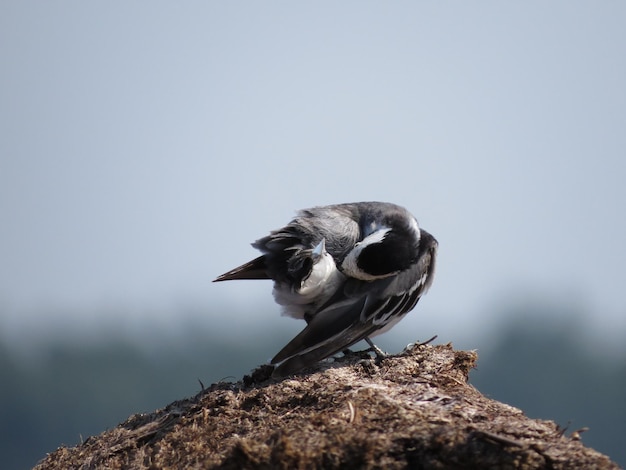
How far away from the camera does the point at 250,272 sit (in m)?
12.1

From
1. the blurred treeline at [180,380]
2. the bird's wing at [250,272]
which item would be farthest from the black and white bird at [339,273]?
the blurred treeline at [180,380]

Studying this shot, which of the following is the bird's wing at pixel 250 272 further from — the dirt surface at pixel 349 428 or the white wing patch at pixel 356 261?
the dirt surface at pixel 349 428

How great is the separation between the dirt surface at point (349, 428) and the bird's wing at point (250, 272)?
→ 1447 mm

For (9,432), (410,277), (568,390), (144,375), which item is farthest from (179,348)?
(410,277)

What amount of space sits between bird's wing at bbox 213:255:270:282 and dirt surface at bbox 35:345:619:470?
1.45 metres

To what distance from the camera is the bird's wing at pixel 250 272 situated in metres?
11.9

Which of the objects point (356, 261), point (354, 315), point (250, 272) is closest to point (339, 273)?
point (356, 261)

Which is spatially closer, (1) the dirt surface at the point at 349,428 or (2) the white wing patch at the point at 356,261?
(1) the dirt surface at the point at 349,428

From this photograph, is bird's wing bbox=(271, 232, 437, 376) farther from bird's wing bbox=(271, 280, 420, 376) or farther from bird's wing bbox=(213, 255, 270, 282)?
bird's wing bbox=(213, 255, 270, 282)

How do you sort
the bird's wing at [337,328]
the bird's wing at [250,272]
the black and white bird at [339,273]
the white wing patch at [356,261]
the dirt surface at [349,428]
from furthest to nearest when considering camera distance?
the bird's wing at [250,272] < the white wing patch at [356,261] < the black and white bird at [339,273] < the bird's wing at [337,328] < the dirt surface at [349,428]

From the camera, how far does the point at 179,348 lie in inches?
3233

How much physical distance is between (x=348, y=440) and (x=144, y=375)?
61080 millimetres

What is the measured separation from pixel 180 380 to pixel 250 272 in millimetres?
60254

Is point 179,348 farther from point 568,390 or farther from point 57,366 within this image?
point 568,390
